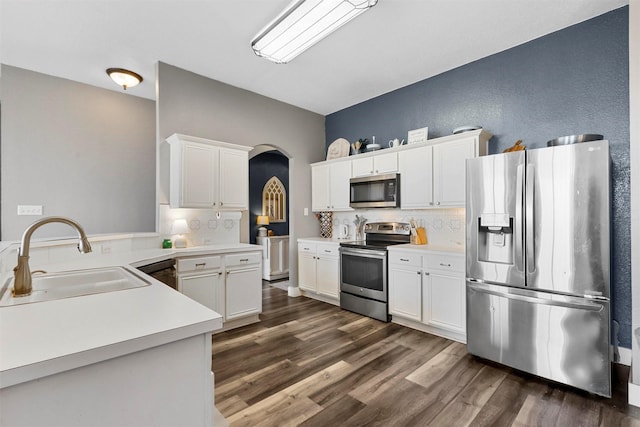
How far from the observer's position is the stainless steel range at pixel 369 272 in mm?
3523

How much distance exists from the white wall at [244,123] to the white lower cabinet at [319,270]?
0.19m

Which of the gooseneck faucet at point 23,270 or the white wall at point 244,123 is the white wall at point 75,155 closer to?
the white wall at point 244,123

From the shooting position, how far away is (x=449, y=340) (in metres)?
3.01

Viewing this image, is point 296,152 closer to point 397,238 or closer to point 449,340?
point 397,238

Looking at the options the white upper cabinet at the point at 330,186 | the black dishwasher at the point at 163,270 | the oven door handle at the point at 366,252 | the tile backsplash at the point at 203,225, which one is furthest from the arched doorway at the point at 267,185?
the black dishwasher at the point at 163,270

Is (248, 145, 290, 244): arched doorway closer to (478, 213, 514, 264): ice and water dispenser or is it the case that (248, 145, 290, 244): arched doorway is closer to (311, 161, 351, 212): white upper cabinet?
(311, 161, 351, 212): white upper cabinet

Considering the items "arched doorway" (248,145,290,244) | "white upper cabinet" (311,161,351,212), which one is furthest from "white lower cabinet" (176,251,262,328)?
"arched doorway" (248,145,290,244)

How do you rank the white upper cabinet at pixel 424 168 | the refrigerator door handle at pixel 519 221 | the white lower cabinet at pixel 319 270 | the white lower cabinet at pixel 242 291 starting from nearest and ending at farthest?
the refrigerator door handle at pixel 519 221
the white upper cabinet at pixel 424 168
the white lower cabinet at pixel 242 291
the white lower cabinet at pixel 319 270

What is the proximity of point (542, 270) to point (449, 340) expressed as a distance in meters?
1.21

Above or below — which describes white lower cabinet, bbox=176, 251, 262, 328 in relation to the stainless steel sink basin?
below

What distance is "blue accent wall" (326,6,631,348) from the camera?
8.26ft

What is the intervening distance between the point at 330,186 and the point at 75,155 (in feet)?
11.2

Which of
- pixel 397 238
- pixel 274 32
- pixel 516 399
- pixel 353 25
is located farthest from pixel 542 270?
pixel 274 32

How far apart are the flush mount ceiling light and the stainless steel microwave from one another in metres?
3.02
